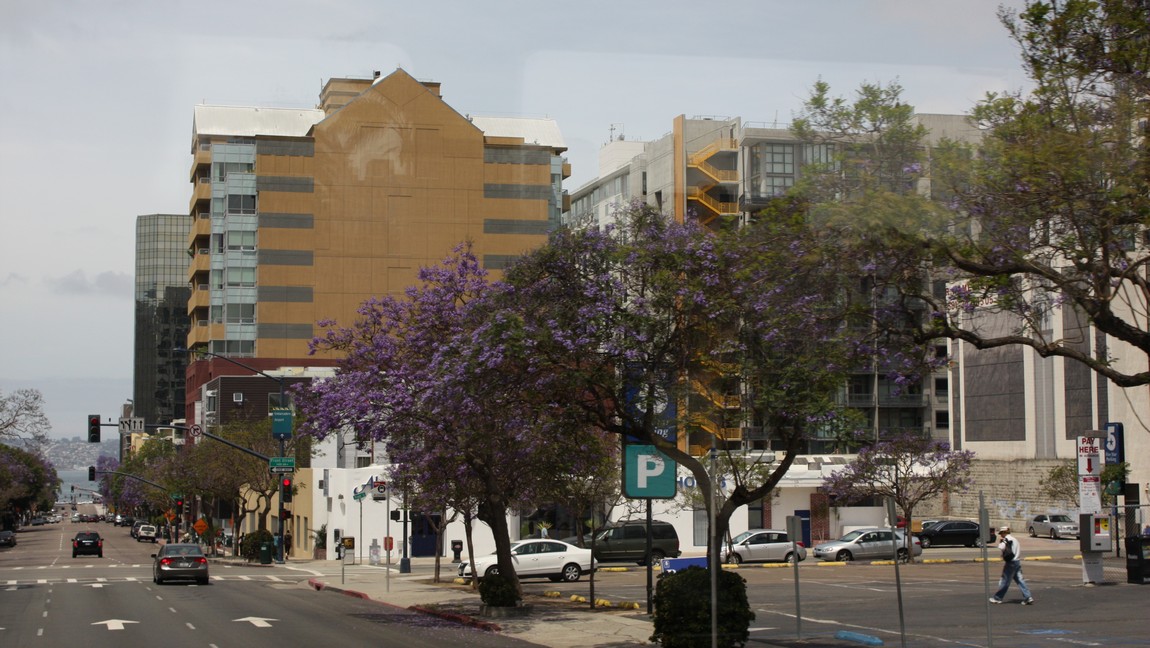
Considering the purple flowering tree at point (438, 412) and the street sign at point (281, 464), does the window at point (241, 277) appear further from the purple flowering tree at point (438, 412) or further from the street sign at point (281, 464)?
the purple flowering tree at point (438, 412)

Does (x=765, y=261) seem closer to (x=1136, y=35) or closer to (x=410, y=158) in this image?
(x=1136, y=35)

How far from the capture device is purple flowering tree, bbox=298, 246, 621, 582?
2412 cm

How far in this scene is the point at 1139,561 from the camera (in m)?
35.5

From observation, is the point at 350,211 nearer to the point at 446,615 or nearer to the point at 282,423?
the point at 282,423

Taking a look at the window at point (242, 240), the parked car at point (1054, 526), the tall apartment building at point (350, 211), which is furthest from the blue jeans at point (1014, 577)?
the window at point (242, 240)

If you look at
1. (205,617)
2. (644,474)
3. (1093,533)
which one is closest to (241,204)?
(205,617)

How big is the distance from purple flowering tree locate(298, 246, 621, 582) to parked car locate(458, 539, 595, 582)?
10166 mm

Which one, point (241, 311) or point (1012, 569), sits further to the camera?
point (241, 311)

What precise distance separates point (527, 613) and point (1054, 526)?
49.1m

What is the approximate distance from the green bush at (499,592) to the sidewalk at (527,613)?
43 centimetres

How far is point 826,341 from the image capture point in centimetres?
1809

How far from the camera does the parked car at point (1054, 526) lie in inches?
2753

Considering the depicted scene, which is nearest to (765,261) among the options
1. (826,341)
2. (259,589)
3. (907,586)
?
(826,341)

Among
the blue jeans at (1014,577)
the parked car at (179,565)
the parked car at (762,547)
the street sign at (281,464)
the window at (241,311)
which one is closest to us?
the blue jeans at (1014,577)
